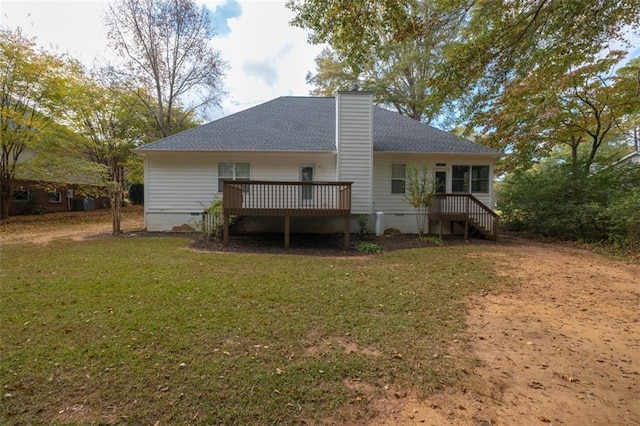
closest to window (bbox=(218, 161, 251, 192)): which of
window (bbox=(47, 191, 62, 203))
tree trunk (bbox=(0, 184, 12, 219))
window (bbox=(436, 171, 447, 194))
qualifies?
window (bbox=(436, 171, 447, 194))

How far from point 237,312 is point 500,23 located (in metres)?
6.87

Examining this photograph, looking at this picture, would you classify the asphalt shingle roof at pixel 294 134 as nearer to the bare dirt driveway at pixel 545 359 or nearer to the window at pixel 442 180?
the window at pixel 442 180

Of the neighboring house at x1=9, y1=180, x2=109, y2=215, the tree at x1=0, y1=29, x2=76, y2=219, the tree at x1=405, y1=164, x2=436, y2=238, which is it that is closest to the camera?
the tree at x1=405, y1=164, x2=436, y2=238

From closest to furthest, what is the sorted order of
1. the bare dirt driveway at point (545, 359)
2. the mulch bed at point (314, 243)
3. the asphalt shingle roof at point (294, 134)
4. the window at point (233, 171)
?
the bare dirt driveway at point (545, 359)
the mulch bed at point (314, 243)
the asphalt shingle roof at point (294, 134)
the window at point (233, 171)

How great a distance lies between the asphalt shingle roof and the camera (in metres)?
11.1

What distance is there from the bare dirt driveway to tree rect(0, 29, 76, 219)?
19061 millimetres

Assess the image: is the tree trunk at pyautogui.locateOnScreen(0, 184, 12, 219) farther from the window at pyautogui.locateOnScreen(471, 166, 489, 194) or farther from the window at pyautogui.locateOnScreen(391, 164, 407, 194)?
the window at pyautogui.locateOnScreen(471, 166, 489, 194)

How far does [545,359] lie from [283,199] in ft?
25.4

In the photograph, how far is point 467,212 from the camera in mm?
10781

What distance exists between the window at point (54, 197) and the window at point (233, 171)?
1601 centimetres

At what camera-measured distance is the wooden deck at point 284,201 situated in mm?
8984

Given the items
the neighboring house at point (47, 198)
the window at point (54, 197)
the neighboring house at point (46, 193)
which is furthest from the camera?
the window at point (54, 197)

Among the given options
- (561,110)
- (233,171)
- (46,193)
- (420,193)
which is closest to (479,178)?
(420,193)

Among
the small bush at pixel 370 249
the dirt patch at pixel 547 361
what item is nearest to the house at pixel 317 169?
the small bush at pixel 370 249
